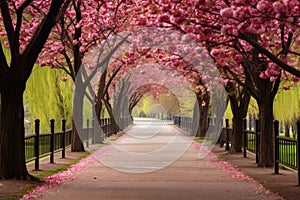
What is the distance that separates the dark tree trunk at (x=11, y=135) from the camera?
47.5ft

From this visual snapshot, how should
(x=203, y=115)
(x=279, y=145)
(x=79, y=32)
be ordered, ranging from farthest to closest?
(x=203, y=115)
(x=79, y=32)
(x=279, y=145)

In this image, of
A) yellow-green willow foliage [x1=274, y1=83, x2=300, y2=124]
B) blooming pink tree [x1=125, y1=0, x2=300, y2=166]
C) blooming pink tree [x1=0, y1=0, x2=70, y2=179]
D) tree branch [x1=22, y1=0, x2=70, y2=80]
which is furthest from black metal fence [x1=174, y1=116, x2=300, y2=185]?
blooming pink tree [x1=0, y1=0, x2=70, y2=179]

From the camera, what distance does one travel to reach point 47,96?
28625 millimetres

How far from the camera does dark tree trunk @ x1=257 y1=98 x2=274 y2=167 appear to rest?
19.0 metres

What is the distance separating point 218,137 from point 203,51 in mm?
13195

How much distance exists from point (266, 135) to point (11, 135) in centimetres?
821

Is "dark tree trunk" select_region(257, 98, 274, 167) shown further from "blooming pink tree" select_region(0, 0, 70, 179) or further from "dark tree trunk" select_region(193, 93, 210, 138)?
"dark tree trunk" select_region(193, 93, 210, 138)

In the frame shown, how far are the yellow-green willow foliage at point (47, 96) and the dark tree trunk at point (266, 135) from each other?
38.7ft

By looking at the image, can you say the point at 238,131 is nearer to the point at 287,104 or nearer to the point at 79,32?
the point at 287,104

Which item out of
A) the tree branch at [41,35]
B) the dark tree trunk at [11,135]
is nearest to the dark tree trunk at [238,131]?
the tree branch at [41,35]

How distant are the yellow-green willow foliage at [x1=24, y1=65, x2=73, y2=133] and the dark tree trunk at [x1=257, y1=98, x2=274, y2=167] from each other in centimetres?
1179

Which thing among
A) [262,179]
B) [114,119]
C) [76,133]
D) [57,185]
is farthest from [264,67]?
[114,119]

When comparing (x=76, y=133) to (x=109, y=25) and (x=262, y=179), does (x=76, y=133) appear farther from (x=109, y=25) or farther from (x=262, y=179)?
(x=262, y=179)

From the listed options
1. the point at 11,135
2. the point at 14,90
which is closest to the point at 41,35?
the point at 14,90
